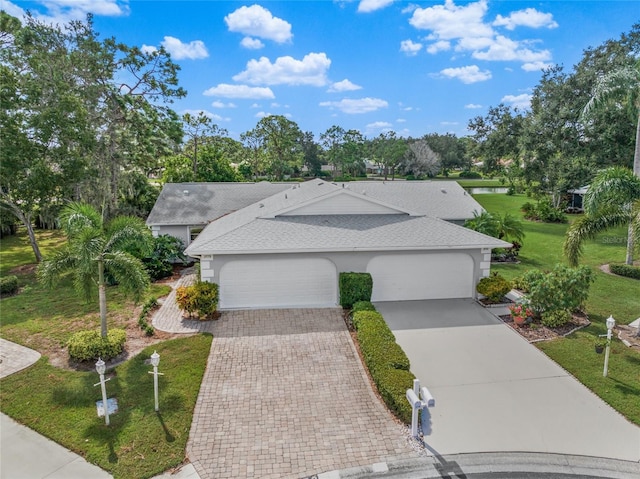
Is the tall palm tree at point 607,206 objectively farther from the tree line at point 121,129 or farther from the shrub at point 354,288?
the tree line at point 121,129

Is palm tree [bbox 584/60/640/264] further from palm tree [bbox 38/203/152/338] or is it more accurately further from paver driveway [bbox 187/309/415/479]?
palm tree [bbox 38/203/152/338]

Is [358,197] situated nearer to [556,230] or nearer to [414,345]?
[414,345]

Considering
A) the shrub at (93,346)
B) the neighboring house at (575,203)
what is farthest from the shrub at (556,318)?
the neighboring house at (575,203)

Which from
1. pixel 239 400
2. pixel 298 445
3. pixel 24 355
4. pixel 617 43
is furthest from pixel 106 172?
pixel 617 43

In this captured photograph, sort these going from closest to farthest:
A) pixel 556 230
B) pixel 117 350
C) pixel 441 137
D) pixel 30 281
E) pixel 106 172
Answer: pixel 117 350 < pixel 30 281 < pixel 106 172 < pixel 556 230 < pixel 441 137

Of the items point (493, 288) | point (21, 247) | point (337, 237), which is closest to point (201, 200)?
point (21, 247)

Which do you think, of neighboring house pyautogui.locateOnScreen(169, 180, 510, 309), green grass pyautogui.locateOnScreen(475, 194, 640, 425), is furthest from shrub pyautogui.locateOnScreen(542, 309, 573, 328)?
neighboring house pyautogui.locateOnScreen(169, 180, 510, 309)

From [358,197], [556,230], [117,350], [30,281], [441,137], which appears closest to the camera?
[117,350]

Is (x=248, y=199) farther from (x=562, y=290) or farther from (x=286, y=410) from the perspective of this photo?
(x=286, y=410)
